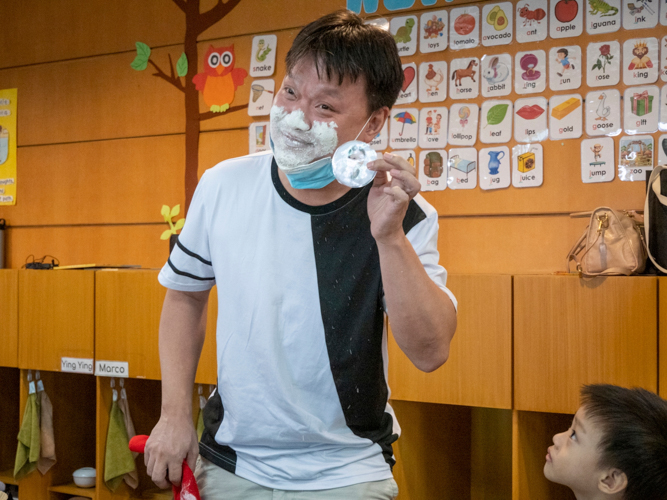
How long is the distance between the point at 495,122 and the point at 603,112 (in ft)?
1.44

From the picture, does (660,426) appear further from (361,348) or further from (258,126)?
(258,126)

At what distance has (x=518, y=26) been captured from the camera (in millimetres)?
2820

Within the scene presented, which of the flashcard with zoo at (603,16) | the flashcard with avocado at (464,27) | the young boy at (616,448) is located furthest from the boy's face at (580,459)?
the flashcard with avocado at (464,27)

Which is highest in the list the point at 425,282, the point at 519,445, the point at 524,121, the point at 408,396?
the point at 524,121

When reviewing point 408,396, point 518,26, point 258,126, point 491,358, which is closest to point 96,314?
point 258,126

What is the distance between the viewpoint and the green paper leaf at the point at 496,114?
285 centimetres

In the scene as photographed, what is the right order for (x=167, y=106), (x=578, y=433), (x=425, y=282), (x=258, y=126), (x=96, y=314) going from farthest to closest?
1. (x=167, y=106)
2. (x=258, y=126)
3. (x=96, y=314)
4. (x=578, y=433)
5. (x=425, y=282)

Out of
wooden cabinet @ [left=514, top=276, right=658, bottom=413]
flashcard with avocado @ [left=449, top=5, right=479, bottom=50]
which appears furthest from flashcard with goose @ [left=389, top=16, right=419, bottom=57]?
wooden cabinet @ [left=514, top=276, right=658, bottom=413]

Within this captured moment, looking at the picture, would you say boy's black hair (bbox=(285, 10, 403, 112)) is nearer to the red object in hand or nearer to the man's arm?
the man's arm

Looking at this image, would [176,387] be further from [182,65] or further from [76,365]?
[182,65]

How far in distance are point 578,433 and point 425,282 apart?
955 millimetres

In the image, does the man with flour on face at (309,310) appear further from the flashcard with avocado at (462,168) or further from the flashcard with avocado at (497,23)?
the flashcard with avocado at (497,23)

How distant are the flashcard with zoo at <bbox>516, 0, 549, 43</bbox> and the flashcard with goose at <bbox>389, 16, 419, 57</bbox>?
465 millimetres

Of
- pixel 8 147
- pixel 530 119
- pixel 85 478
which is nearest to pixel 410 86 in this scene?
pixel 530 119
